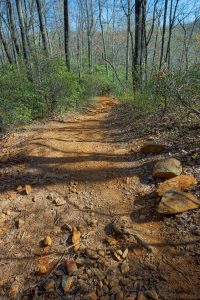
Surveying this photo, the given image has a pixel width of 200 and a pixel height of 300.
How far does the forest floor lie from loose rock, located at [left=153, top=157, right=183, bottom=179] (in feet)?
0.47

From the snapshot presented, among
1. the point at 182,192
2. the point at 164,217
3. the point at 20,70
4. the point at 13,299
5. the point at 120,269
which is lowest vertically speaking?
the point at 13,299

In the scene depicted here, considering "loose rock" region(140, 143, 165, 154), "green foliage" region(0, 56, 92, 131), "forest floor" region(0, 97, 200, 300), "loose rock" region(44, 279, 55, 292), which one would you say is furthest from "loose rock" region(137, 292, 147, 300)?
"green foliage" region(0, 56, 92, 131)

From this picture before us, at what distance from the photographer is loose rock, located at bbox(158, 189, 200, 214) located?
9.00 ft

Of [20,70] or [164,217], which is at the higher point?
[20,70]

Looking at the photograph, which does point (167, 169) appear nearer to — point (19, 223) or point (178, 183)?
point (178, 183)

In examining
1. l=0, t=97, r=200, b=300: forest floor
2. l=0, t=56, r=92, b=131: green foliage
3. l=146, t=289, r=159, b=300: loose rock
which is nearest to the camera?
l=146, t=289, r=159, b=300: loose rock

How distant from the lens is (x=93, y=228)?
2914mm

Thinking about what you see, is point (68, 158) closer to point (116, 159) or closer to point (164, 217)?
point (116, 159)

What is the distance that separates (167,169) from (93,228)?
143cm

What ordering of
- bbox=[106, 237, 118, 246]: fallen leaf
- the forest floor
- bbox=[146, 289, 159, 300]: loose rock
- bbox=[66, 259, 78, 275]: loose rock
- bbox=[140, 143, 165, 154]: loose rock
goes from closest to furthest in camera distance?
bbox=[146, 289, 159, 300]: loose rock, the forest floor, bbox=[66, 259, 78, 275]: loose rock, bbox=[106, 237, 118, 246]: fallen leaf, bbox=[140, 143, 165, 154]: loose rock

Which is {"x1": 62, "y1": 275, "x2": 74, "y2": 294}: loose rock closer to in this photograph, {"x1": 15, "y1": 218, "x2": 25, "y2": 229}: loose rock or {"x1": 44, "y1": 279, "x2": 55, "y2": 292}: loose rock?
{"x1": 44, "y1": 279, "x2": 55, "y2": 292}: loose rock

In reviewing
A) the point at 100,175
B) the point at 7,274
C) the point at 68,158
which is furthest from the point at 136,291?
the point at 68,158

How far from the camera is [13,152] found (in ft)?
16.9

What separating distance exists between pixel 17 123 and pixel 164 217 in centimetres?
555
